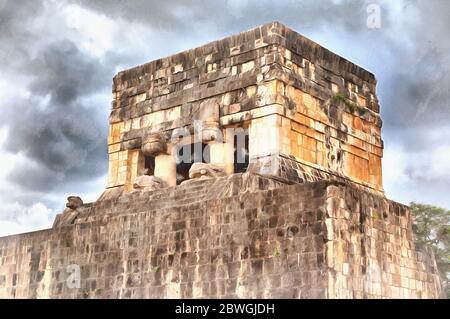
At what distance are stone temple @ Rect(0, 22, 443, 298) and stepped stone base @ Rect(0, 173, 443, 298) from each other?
27 mm

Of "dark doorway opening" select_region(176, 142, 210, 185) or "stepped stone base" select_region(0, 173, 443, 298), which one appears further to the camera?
"dark doorway opening" select_region(176, 142, 210, 185)

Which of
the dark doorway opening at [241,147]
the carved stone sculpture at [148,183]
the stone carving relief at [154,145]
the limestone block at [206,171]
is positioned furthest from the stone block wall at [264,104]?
the carved stone sculpture at [148,183]

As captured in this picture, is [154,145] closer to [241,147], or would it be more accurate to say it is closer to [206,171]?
[241,147]

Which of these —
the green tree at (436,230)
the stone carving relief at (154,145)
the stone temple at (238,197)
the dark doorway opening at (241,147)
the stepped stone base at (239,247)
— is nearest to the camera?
the stepped stone base at (239,247)

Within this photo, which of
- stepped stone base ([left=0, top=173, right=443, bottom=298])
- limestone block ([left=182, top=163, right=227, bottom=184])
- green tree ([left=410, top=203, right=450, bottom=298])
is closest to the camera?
stepped stone base ([left=0, top=173, right=443, bottom=298])

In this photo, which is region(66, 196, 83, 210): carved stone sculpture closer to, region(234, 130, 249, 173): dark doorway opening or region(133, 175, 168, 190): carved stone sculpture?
region(133, 175, 168, 190): carved stone sculpture

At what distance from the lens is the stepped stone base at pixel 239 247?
49.1 ft

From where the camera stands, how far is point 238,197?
16297 mm

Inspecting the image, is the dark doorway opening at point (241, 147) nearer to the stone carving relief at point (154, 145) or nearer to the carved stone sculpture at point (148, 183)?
the stone carving relief at point (154, 145)

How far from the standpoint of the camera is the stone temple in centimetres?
1530

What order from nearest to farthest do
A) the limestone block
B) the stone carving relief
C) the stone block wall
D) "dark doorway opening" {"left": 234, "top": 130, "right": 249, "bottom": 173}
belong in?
1. the limestone block
2. the stone block wall
3. "dark doorway opening" {"left": 234, "top": 130, "right": 249, "bottom": 173}
4. the stone carving relief

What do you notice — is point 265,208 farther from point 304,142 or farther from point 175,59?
point 175,59

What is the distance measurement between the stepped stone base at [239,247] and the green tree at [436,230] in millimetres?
11342

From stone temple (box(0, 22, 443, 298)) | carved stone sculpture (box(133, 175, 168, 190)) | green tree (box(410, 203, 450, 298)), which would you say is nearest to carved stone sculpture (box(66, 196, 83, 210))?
stone temple (box(0, 22, 443, 298))
